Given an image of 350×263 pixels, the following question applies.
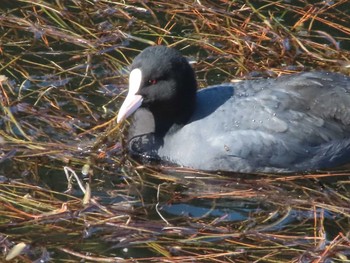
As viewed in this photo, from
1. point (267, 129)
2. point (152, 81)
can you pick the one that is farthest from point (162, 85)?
point (267, 129)

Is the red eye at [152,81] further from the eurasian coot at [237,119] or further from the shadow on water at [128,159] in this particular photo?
the shadow on water at [128,159]

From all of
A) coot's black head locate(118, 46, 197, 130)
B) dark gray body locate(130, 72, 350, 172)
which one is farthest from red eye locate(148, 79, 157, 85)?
dark gray body locate(130, 72, 350, 172)

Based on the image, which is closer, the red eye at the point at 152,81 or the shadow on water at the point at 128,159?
the shadow on water at the point at 128,159

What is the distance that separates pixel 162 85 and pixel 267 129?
23.7 inches

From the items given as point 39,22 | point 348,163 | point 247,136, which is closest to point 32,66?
point 39,22

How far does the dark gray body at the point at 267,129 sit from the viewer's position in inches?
225

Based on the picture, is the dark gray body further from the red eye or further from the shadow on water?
the red eye

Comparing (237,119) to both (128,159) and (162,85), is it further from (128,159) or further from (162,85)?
(128,159)

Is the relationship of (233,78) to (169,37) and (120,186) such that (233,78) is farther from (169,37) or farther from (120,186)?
(120,186)

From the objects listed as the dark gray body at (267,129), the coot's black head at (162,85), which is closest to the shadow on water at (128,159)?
the dark gray body at (267,129)

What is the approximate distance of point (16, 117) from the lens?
608cm

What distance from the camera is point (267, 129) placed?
574 centimetres

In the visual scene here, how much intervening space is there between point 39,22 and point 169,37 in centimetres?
86

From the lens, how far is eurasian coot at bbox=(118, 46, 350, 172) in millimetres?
5723
